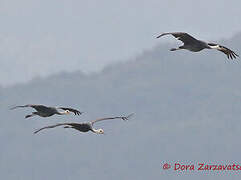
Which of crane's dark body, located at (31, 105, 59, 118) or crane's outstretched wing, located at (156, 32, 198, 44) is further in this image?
crane's dark body, located at (31, 105, 59, 118)

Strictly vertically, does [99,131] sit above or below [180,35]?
below

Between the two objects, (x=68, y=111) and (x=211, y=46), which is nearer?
(x=211, y=46)

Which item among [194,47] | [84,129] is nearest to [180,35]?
[194,47]

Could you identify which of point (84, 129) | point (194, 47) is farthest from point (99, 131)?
point (194, 47)

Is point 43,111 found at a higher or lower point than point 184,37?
lower

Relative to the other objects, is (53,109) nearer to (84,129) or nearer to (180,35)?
(84,129)

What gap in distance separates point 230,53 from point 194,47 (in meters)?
1.57

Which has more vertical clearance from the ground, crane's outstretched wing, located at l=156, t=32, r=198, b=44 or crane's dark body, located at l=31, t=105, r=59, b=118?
crane's outstretched wing, located at l=156, t=32, r=198, b=44

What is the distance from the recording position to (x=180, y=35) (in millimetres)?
45969

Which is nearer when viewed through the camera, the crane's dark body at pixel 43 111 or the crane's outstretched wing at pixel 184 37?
the crane's outstretched wing at pixel 184 37

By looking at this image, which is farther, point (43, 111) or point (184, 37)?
point (43, 111)

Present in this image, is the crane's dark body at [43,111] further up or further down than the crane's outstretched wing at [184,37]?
further down

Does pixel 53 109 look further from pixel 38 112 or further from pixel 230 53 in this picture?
pixel 230 53

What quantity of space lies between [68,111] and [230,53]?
758 centimetres
